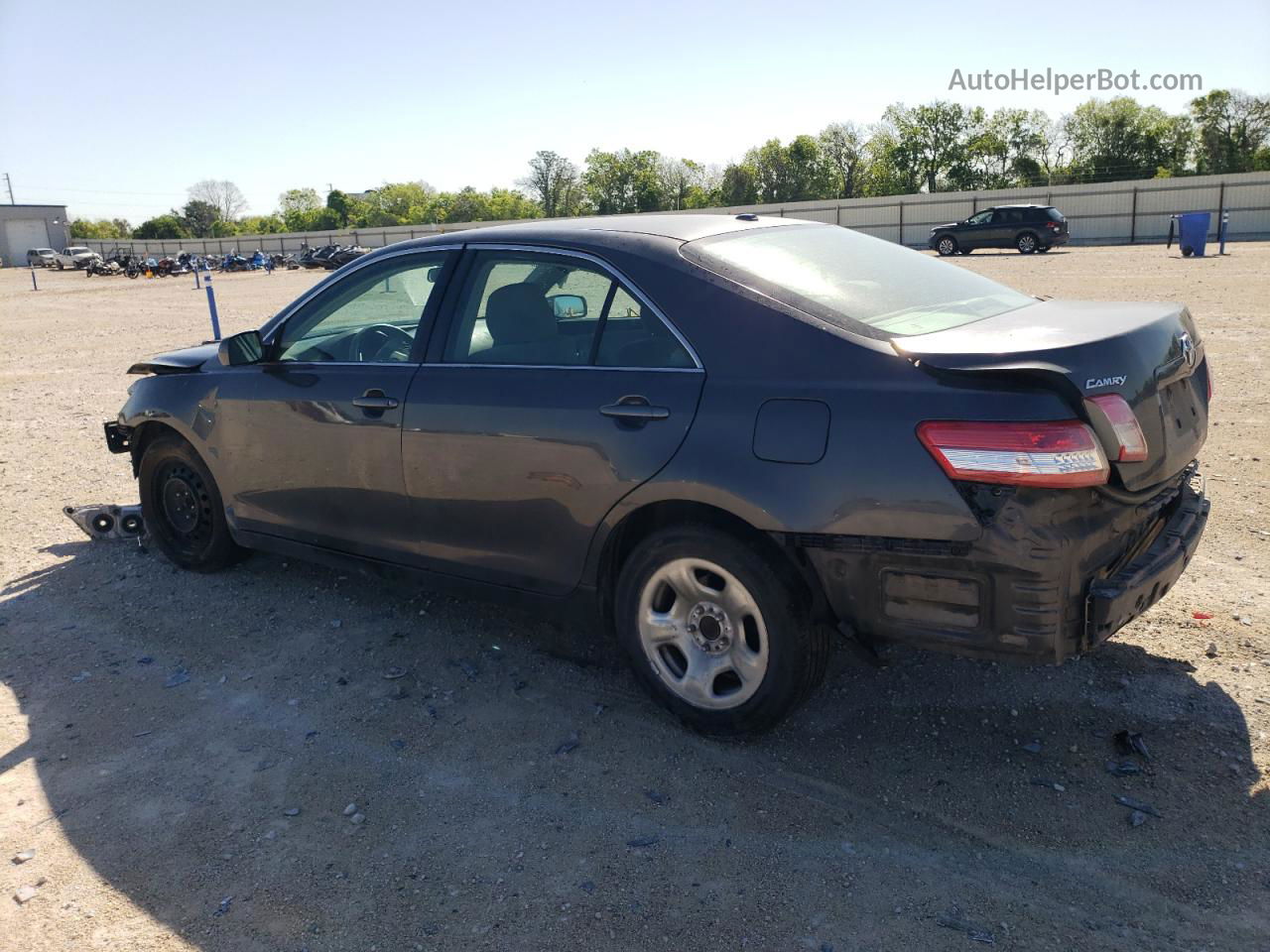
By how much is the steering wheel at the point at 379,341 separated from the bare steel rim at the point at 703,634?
1650 millimetres

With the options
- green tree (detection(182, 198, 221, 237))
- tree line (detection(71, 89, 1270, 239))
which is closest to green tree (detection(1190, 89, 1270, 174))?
tree line (detection(71, 89, 1270, 239))

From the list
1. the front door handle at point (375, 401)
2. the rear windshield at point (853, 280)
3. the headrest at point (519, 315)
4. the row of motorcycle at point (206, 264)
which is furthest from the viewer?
the row of motorcycle at point (206, 264)

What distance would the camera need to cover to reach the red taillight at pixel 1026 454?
2.84m

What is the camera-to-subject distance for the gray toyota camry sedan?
2.93 m

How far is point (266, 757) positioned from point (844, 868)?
2133 mm

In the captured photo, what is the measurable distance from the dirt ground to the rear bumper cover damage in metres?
0.46

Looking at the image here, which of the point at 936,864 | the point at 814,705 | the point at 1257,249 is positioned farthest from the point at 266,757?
the point at 1257,249

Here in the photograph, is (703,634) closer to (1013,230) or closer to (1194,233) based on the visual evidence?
(1194,233)

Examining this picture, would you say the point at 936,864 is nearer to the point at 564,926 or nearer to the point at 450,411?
the point at 564,926

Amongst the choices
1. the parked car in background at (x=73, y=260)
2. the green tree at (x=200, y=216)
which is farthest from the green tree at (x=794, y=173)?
the green tree at (x=200, y=216)

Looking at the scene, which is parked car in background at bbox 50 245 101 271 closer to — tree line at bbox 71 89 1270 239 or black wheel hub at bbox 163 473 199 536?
tree line at bbox 71 89 1270 239

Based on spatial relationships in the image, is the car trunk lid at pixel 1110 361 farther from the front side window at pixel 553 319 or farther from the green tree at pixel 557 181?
the green tree at pixel 557 181

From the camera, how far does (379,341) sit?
Answer: 4.60 metres

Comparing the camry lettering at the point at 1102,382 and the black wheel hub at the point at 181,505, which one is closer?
the camry lettering at the point at 1102,382
